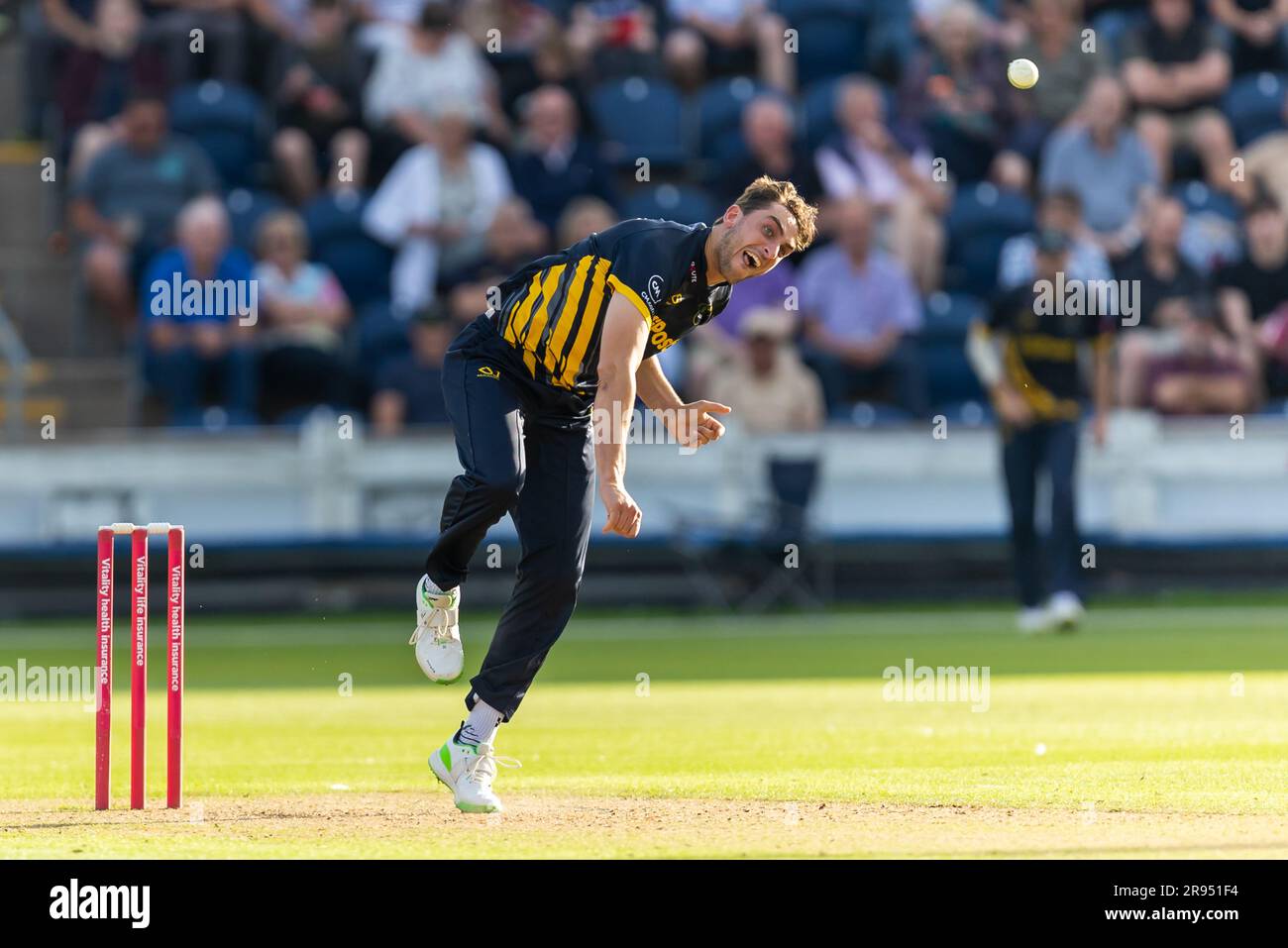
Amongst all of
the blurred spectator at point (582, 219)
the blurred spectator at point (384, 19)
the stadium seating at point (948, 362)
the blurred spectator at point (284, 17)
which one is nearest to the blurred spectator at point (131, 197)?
the blurred spectator at point (284, 17)

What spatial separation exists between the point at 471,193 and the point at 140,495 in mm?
4304

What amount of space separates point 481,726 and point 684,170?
14366 millimetres

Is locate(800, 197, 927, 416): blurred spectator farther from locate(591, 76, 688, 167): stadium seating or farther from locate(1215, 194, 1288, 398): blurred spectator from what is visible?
locate(1215, 194, 1288, 398): blurred spectator

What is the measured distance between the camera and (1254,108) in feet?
75.3

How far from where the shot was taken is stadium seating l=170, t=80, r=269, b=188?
21.7m

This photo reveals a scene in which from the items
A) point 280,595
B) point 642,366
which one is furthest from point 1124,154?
point 642,366

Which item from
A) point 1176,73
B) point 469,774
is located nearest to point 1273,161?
point 1176,73

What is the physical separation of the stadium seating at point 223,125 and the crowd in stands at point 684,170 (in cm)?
3

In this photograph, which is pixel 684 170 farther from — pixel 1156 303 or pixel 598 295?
pixel 598 295

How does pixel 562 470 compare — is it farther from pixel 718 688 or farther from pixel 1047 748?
pixel 718 688

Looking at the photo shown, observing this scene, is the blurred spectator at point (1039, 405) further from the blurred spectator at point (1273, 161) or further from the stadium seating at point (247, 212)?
the stadium seating at point (247, 212)

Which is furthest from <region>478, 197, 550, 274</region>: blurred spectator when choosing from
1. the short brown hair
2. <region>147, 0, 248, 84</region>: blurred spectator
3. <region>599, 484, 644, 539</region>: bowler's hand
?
<region>599, 484, 644, 539</region>: bowler's hand

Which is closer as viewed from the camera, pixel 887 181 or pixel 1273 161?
pixel 887 181

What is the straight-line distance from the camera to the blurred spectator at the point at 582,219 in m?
19.9
